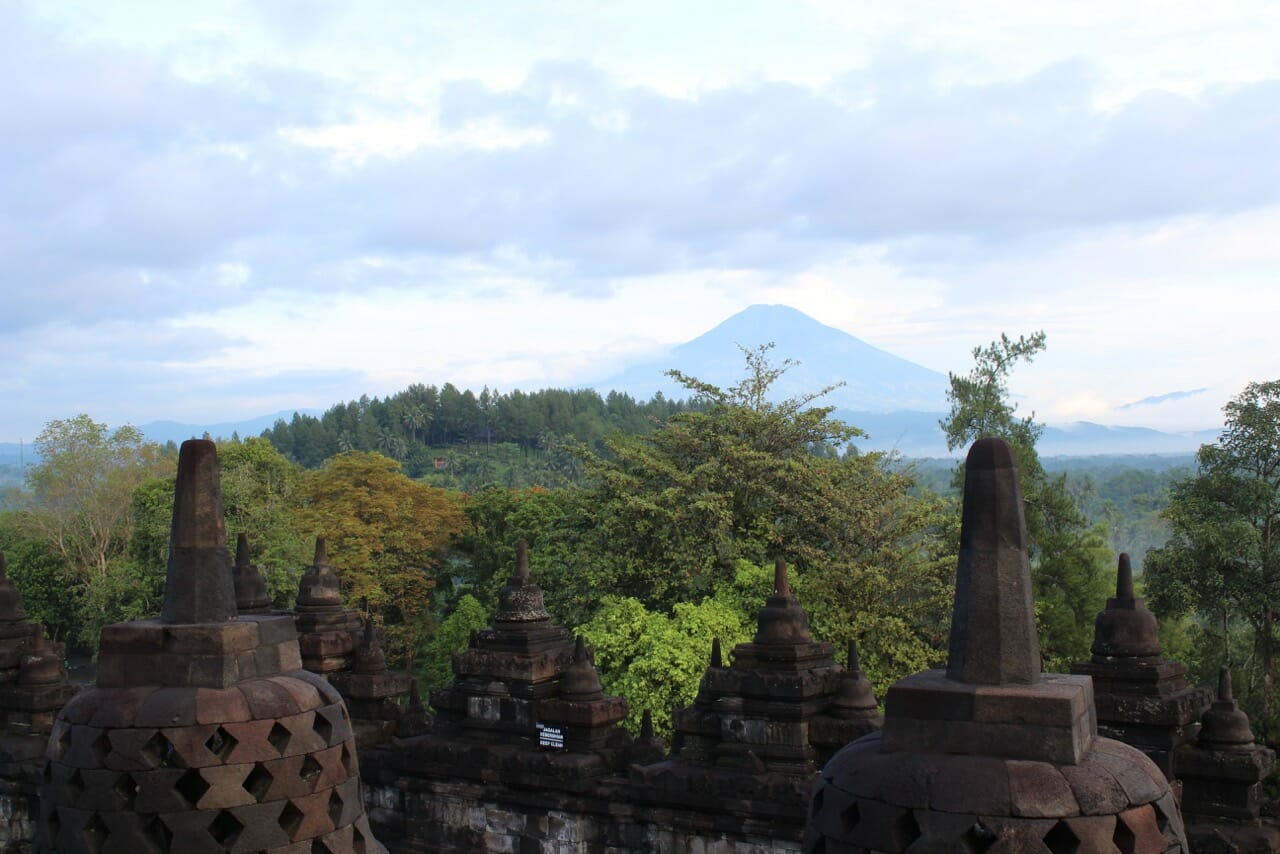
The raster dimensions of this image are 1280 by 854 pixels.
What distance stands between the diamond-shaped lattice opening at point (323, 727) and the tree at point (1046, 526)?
24.1 metres

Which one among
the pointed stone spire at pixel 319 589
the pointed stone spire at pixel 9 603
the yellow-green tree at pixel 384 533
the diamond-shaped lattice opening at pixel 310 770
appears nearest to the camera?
the diamond-shaped lattice opening at pixel 310 770

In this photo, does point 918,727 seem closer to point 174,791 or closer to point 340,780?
point 340,780

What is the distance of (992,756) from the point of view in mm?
3920

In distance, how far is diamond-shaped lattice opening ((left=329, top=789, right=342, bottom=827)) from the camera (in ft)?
19.3

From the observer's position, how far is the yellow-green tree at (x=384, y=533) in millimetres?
42656

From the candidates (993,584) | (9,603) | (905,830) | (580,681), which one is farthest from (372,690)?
(993,584)

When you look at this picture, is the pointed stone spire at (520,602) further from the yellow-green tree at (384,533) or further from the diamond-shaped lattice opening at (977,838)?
the yellow-green tree at (384,533)

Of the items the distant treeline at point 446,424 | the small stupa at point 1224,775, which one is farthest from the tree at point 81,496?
the distant treeline at point 446,424

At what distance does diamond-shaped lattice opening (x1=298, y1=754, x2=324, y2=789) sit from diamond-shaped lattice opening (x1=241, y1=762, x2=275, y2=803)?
0.67 ft

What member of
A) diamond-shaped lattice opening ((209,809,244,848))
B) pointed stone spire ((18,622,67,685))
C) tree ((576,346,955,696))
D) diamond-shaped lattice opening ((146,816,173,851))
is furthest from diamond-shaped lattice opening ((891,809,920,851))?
tree ((576,346,955,696))

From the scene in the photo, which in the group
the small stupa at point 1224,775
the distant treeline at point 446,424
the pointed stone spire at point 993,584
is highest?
the distant treeline at point 446,424

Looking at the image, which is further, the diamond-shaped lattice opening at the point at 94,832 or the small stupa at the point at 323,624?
the small stupa at the point at 323,624

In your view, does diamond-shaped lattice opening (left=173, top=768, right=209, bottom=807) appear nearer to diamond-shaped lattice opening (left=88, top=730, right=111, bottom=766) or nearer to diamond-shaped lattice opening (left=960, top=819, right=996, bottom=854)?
diamond-shaped lattice opening (left=88, top=730, right=111, bottom=766)

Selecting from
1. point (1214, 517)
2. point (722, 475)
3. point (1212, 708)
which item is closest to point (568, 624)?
point (722, 475)
